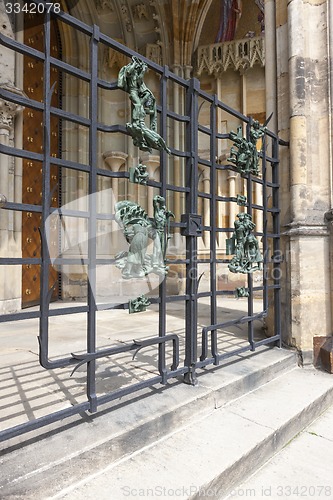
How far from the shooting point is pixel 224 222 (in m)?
9.27

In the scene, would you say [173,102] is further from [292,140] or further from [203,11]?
[292,140]

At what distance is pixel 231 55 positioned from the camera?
894cm

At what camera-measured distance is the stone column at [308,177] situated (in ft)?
10.5

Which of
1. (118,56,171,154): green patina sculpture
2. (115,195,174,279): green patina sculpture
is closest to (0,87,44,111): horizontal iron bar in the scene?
(118,56,171,154): green patina sculpture

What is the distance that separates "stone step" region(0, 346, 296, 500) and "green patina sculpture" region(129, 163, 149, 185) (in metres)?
1.29

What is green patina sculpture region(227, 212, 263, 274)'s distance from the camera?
284 cm

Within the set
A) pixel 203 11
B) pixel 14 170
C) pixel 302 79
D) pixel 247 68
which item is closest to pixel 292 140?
pixel 302 79

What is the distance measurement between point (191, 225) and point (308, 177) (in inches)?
61.3

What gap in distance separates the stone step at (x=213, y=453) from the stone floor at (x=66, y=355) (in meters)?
0.54

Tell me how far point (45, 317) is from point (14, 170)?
4986 millimetres

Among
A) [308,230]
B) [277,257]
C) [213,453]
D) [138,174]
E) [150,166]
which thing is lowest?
[213,453]

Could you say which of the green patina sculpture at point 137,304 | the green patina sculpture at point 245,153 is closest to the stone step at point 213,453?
the green patina sculpture at point 137,304

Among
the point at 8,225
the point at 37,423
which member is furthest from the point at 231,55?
the point at 37,423

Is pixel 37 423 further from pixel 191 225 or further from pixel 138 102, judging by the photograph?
pixel 138 102
